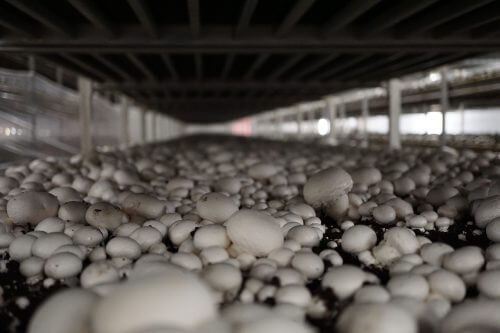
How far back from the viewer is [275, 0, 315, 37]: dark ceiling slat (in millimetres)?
2646

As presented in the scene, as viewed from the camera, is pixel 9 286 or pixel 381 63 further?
pixel 381 63

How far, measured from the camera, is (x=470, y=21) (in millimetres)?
3117

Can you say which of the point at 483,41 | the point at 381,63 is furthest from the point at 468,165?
the point at 381,63

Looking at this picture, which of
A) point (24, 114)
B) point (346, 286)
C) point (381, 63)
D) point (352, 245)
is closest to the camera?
point (346, 286)

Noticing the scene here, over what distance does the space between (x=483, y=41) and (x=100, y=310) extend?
136 inches

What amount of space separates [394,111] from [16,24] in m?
5.07

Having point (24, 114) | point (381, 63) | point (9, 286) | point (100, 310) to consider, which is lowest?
point (9, 286)

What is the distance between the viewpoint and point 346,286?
1.35 m

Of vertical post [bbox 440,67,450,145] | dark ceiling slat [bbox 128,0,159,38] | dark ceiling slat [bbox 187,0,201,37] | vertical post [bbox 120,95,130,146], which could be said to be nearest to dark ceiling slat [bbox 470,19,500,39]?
dark ceiling slat [bbox 187,0,201,37]

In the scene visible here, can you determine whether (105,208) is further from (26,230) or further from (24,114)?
(24,114)

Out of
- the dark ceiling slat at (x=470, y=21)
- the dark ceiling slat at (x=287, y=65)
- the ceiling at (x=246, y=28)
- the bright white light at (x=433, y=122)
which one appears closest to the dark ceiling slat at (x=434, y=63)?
the ceiling at (x=246, y=28)

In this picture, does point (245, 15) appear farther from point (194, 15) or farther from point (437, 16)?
point (437, 16)

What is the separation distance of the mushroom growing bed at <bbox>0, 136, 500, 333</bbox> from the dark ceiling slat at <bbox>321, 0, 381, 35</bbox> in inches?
38.9

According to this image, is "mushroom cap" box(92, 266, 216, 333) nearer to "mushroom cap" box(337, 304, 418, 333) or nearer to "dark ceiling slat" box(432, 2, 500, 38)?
"mushroom cap" box(337, 304, 418, 333)
